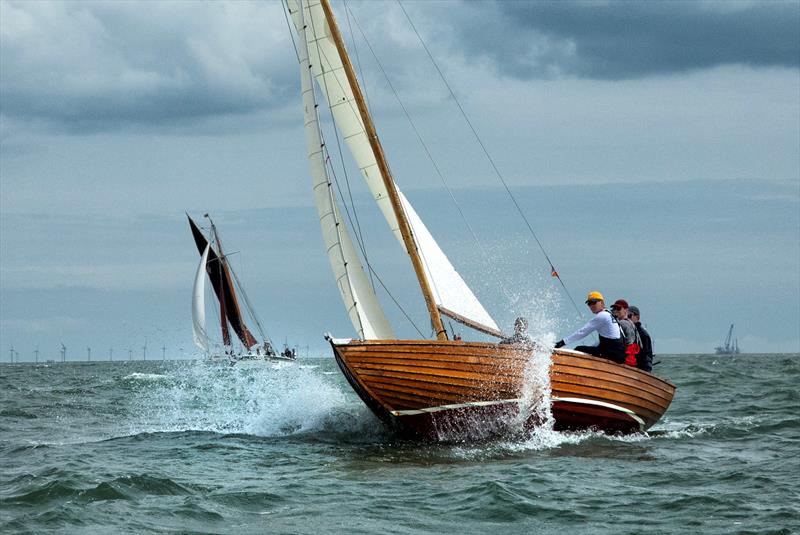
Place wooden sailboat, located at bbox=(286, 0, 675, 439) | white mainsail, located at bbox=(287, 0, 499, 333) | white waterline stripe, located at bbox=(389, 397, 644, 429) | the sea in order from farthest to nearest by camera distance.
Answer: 1. white mainsail, located at bbox=(287, 0, 499, 333)
2. white waterline stripe, located at bbox=(389, 397, 644, 429)
3. wooden sailboat, located at bbox=(286, 0, 675, 439)
4. the sea

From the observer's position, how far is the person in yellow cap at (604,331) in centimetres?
1802

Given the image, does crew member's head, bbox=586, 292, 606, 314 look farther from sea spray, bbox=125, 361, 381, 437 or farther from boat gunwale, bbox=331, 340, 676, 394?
sea spray, bbox=125, 361, 381, 437

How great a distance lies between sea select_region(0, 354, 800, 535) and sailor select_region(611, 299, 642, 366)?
1384mm

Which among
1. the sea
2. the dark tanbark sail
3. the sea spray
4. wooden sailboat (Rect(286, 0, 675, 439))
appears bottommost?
the sea

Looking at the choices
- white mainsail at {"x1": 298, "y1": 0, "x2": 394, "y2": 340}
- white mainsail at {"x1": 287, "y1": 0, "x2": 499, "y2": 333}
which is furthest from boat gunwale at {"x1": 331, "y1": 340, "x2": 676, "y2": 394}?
white mainsail at {"x1": 287, "y1": 0, "x2": 499, "y2": 333}

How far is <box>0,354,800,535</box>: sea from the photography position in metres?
11.7

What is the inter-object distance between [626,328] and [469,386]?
366 cm

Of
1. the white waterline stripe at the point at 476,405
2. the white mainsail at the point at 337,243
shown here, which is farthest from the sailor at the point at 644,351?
the white mainsail at the point at 337,243

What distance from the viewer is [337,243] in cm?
1956

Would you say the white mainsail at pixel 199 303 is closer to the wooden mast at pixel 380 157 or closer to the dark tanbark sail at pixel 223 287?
the dark tanbark sail at pixel 223 287

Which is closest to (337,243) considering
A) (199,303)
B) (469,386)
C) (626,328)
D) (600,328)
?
(469,386)

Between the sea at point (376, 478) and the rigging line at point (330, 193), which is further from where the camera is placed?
the rigging line at point (330, 193)

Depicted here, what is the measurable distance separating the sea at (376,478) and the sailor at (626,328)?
1384mm

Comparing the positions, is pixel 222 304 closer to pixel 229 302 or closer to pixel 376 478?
pixel 229 302
